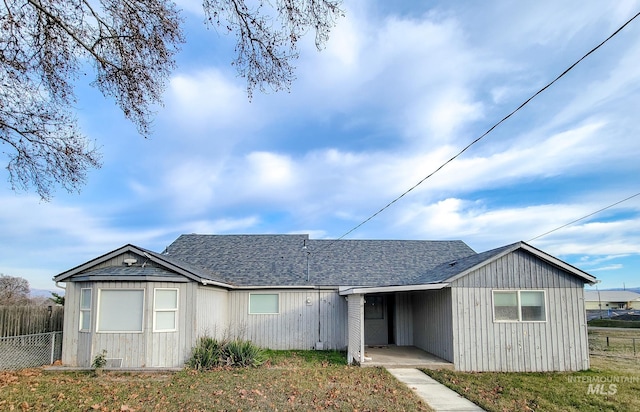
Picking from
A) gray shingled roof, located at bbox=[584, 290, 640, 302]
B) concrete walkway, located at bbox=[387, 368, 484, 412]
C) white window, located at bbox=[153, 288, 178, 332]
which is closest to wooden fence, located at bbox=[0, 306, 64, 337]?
white window, located at bbox=[153, 288, 178, 332]

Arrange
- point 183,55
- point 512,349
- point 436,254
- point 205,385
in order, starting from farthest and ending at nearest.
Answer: point 436,254 → point 512,349 → point 205,385 → point 183,55

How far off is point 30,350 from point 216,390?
706 cm

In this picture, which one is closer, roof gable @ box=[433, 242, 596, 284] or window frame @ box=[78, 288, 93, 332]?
roof gable @ box=[433, 242, 596, 284]

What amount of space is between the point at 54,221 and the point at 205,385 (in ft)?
28.1

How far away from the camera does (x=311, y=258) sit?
19359 millimetres

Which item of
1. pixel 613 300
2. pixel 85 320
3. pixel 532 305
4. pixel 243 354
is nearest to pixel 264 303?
pixel 243 354

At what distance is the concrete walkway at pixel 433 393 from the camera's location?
8.01 meters

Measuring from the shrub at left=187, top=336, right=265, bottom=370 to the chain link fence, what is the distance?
444 centimetres

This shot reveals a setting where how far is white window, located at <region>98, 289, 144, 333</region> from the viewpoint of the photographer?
40.2 ft

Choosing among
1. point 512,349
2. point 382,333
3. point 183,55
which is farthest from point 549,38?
point 382,333

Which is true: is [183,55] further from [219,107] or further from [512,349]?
[512,349]

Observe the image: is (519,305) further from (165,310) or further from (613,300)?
(613,300)

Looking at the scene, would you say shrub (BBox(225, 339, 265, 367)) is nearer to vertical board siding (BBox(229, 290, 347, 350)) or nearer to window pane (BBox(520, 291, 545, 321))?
vertical board siding (BBox(229, 290, 347, 350))

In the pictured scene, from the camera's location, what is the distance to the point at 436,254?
2041 centimetres
